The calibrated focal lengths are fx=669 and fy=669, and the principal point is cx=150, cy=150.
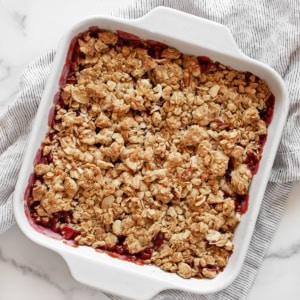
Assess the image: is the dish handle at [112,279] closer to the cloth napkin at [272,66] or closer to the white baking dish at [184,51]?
the white baking dish at [184,51]

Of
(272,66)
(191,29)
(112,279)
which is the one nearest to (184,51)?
(191,29)

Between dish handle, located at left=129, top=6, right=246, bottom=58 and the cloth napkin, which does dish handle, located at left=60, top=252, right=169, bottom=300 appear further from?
dish handle, located at left=129, top=6, right=246, bottom=58

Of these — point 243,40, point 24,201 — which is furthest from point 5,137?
point 243,40

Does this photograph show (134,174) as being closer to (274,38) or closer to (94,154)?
(94,154)

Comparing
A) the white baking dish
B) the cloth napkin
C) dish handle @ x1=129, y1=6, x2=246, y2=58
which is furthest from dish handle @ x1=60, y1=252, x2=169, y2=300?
dish handle @ x1=129, y1=6, x2=246, y2=58

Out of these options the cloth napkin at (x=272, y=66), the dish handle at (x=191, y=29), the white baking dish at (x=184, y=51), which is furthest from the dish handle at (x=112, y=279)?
the dish handle at (x=191, y=29)

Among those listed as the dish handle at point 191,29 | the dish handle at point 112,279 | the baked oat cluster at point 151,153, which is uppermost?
the dish handle at point 191,29
